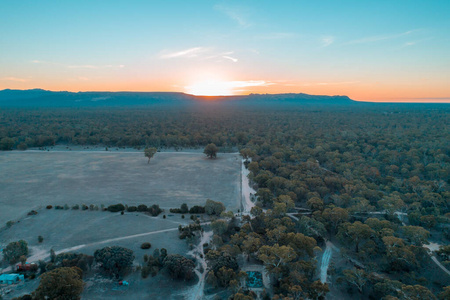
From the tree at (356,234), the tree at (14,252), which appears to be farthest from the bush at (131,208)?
the tree at (356,234)

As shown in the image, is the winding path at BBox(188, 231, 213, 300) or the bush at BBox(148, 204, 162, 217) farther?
the bush at BBox(148, 204, 162, 217)

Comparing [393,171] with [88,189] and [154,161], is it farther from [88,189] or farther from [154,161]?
[88,189]

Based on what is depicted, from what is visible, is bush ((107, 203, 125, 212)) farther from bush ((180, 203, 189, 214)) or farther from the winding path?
the winding path

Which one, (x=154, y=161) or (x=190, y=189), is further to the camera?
(x=154, y=161)

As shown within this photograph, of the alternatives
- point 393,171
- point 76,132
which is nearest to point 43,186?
point 76,132

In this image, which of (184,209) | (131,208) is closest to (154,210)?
(131,208)

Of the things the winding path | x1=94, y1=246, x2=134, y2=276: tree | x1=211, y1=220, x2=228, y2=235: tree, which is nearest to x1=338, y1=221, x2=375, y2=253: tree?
x1=211, y1=220, x2=228, y2=235: tree
